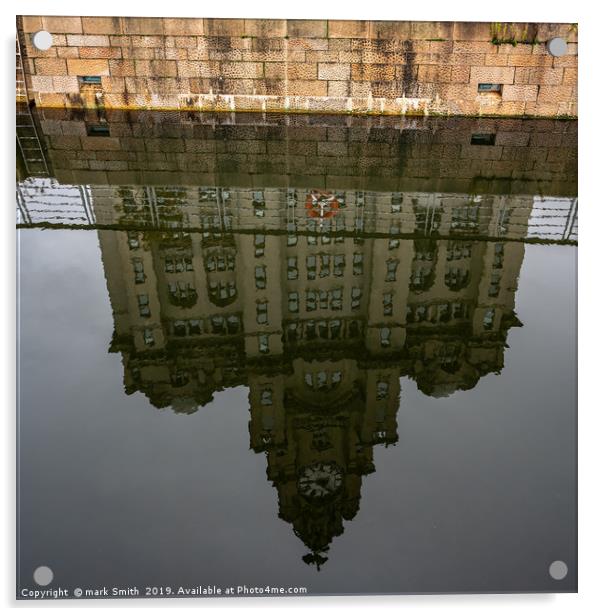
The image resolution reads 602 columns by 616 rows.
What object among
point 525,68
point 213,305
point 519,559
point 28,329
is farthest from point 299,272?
point 525,68

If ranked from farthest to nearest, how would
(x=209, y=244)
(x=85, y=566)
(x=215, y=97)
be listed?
(x=215, y=97) → (x=209, y=244) → (x=85, y=566)

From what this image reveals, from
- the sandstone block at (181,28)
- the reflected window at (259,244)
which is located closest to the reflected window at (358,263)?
the reflected window at (259,244)

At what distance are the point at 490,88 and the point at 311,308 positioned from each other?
1116 cm

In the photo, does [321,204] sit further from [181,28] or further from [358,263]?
[181,28]

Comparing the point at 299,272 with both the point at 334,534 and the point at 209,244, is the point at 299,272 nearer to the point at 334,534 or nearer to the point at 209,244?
the point at 209,244

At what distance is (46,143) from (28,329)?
9.05 metres

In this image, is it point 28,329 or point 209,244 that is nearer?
point 28,329

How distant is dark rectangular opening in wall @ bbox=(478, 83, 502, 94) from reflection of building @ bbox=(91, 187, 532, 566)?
4719mm

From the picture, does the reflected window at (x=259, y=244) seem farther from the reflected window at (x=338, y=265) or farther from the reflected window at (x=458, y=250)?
the reflected window at (x=458, y=250)

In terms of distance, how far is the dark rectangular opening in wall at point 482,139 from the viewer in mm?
18219

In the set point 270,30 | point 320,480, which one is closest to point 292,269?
point 320,480

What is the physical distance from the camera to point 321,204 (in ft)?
48.7

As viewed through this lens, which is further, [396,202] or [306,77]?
[306,77]

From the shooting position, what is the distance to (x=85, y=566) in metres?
6.36
